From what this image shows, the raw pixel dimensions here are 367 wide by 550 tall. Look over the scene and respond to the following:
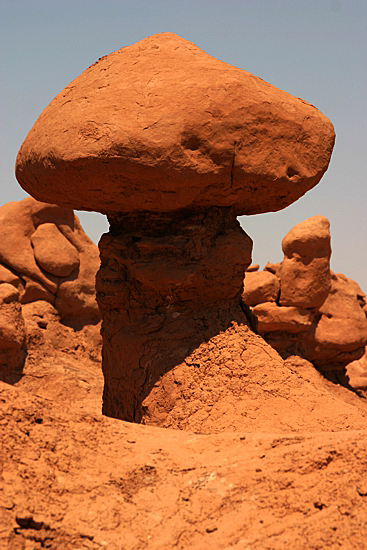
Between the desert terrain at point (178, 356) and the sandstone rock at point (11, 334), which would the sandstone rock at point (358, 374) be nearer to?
the sandstone rock at point (11, 334)

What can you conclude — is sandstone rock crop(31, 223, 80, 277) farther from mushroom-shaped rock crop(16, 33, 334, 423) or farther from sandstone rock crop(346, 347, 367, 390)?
sandstone rock crop(346, 347, 367, 390)

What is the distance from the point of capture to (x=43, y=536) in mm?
2967

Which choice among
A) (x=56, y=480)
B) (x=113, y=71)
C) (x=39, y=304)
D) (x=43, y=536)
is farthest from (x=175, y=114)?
(x=39, y=304)

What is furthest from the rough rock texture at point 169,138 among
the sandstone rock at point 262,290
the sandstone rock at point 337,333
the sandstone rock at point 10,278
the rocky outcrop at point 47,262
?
the sandstone rock at point 337,333

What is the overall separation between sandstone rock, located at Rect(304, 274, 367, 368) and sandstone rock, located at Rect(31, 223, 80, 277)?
3928 millimetres

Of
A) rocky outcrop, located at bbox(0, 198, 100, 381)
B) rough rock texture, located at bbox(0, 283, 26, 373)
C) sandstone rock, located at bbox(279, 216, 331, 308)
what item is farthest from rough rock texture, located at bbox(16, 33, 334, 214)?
rocky outcrop, located at bbox(0, 198, 100, 381)

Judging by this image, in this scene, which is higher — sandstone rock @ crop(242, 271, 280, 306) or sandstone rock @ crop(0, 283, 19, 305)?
sandstone rock @ crop(242, 271, 280, 306)

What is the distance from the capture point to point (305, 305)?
1004 cm

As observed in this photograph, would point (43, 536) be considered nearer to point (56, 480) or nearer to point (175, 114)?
point (56, 480)

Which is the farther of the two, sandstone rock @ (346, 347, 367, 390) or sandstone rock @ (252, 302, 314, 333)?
sandstone rock @ (346, 347, 367, 390)

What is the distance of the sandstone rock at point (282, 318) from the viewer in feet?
32.5

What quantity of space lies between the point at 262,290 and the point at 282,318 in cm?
56

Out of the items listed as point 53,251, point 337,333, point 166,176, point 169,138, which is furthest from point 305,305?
point 169,138

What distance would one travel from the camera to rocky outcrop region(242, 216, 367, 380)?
990 cm
